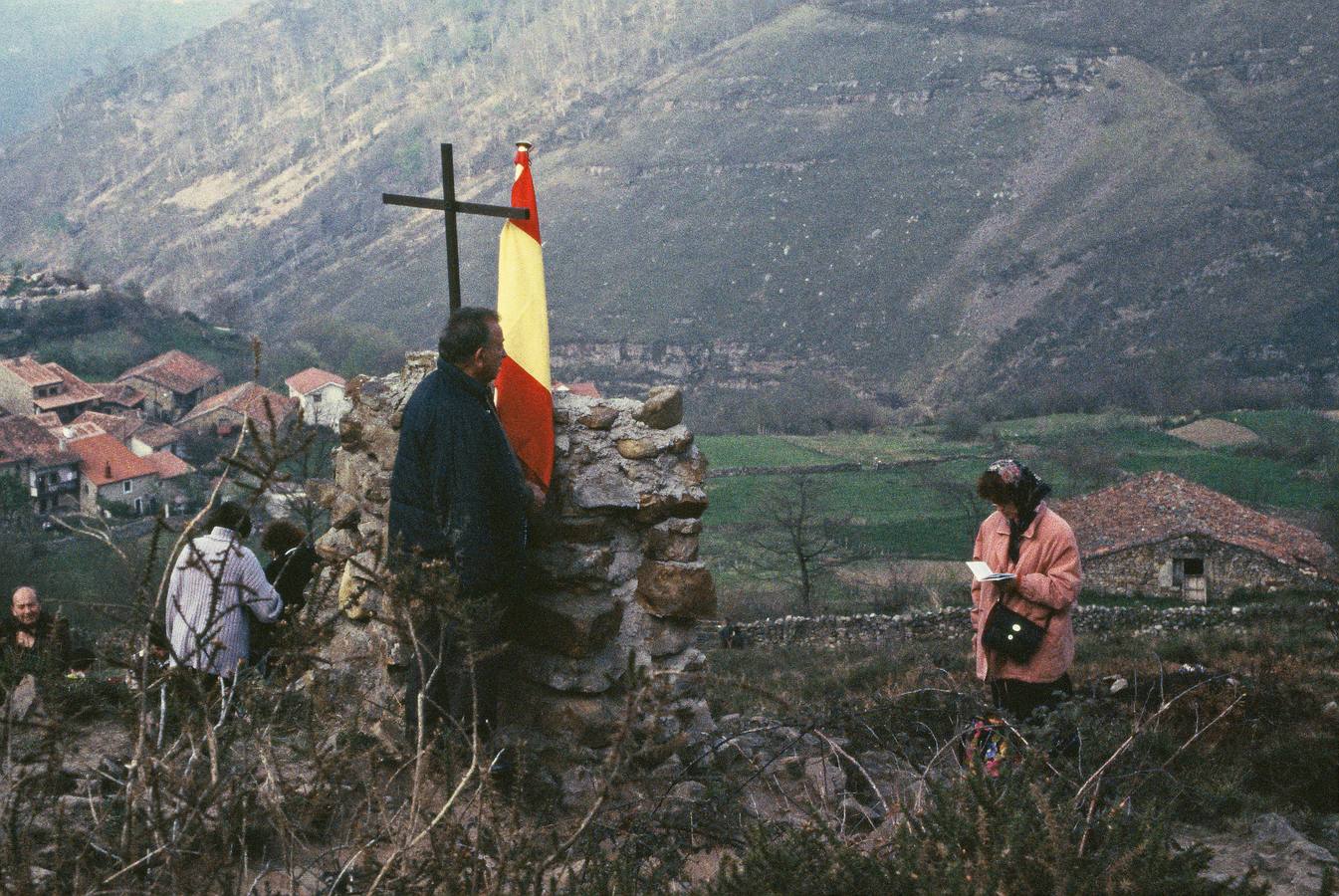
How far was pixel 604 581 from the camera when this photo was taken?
177 inches

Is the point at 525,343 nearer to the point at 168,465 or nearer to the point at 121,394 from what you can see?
the point at 168,465

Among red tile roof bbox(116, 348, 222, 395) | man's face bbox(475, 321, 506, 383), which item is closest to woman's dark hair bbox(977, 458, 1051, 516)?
man's face bbox(475, 321, 506, 383)

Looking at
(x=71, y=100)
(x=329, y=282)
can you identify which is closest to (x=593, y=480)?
(x=329, y=282)

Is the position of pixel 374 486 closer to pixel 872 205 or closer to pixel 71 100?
pixel 872 205

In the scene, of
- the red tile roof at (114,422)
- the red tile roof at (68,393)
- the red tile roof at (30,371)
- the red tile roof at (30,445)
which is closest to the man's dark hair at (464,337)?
the red tile roof at (30,445)

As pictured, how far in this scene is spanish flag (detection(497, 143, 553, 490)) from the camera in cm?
446

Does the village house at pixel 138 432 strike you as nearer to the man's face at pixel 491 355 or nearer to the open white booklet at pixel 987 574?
the man's face at pixel 491 355

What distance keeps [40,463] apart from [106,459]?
3.53 meters

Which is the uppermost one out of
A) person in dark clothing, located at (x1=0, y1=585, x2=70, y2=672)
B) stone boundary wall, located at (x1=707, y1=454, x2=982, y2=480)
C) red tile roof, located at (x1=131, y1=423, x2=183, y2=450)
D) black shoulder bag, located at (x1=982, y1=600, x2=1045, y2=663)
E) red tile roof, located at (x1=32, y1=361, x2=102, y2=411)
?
black shoulder bag, located at (x1=982, y1=600, x2=1045, y2=663)

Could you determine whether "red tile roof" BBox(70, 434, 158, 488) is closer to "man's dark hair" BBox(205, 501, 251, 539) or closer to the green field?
the green field

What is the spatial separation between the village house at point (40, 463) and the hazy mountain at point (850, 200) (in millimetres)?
32481

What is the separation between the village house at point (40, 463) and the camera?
44875mm

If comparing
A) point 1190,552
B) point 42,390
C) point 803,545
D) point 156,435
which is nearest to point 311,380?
point 156,435

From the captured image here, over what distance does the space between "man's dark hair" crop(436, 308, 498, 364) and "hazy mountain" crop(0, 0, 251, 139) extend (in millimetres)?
169125
